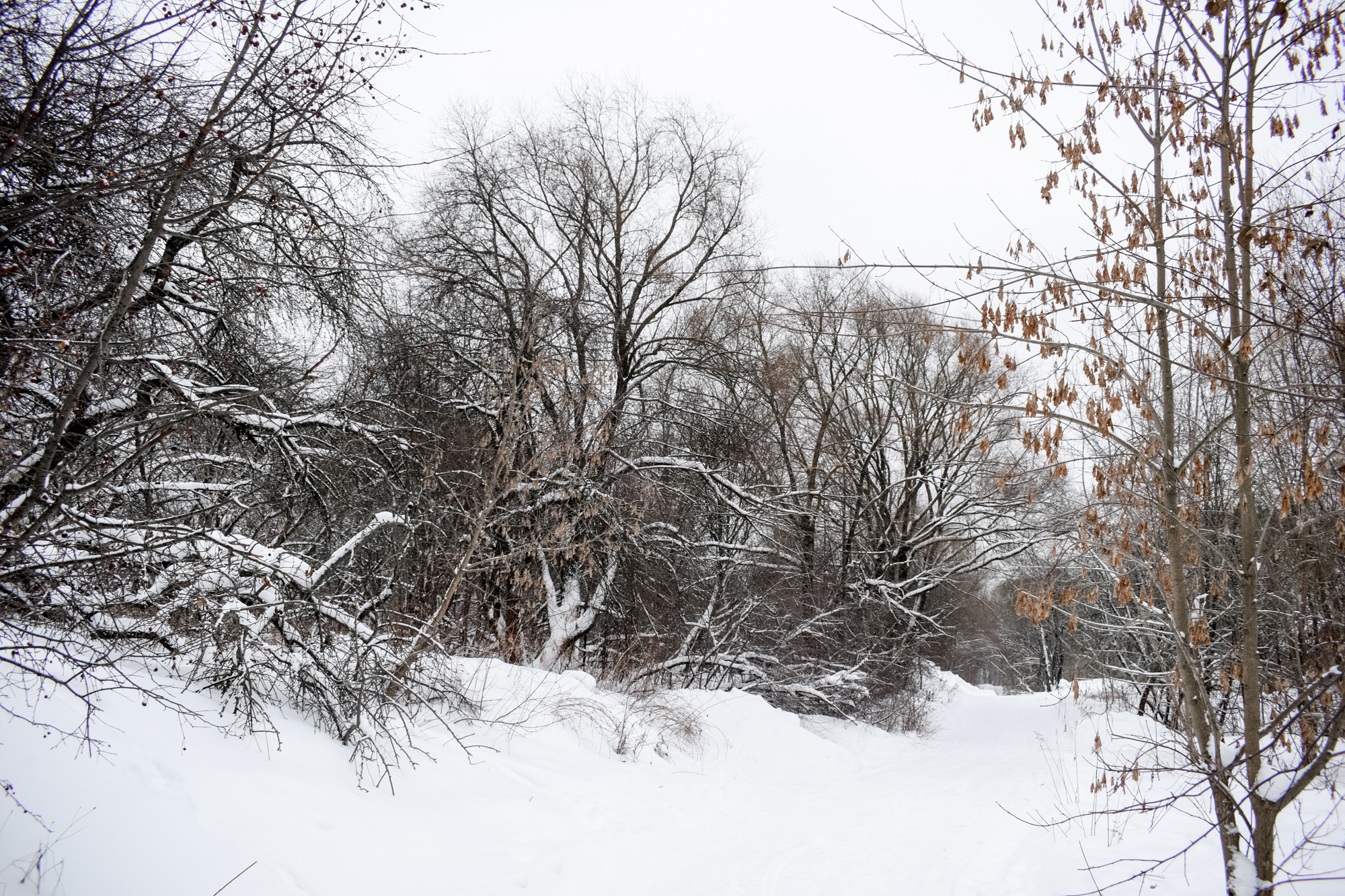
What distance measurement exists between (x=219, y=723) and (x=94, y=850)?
Result: 144 centimetres

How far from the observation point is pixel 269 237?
18.3 ft

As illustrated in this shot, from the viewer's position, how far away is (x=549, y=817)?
18.6 ft

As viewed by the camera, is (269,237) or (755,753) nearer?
(269,237)

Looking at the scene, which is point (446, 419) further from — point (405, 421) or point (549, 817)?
point (549, 817)

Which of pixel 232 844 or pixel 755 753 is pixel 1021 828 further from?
pixel 232 844

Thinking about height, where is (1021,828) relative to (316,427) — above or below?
below

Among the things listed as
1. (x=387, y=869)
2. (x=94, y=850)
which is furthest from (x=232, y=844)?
(x=387, y=869)

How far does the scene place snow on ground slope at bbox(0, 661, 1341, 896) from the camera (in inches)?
131

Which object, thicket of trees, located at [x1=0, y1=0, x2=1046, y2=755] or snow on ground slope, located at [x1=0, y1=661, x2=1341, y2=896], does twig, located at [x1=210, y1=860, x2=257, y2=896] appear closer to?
snow on ground slope, located at [x1=0, y1=661, x2=1341, y2=896]

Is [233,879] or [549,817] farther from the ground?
[233,879]

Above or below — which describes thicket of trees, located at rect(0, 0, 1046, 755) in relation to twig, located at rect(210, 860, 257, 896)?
above

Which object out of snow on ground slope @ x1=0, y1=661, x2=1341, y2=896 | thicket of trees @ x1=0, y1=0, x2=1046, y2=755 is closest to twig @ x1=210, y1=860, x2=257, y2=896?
snow on ground slope @ x1=0, y1=661, x2=1341, y2=896

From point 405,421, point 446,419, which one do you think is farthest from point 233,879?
point 446,419

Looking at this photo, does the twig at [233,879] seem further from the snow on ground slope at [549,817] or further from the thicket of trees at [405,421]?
the thicket of trees at [405,421]
